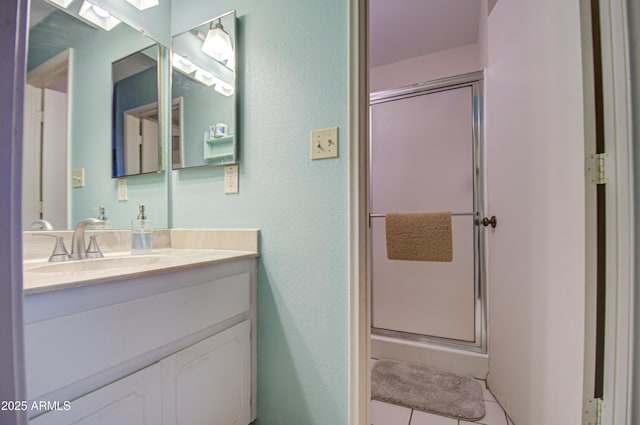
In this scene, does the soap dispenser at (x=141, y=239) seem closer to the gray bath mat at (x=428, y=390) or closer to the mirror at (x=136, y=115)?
the mirror at (x=136, y=115)

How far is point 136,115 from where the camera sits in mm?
1261

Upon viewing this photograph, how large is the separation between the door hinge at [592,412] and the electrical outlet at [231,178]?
51.4 inches

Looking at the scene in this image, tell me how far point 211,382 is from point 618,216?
122 centimetres

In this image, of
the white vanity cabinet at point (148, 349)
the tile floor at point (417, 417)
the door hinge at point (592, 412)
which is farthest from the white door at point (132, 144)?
the door hinge at point (592, 412)

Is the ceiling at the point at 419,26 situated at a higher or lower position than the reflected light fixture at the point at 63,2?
higher

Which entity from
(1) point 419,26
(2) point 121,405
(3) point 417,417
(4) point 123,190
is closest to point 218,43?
(4) point 123,190

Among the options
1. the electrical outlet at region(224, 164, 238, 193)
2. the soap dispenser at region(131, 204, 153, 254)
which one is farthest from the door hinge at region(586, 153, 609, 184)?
the soap dispenser at region(131, 204, 153, 254)

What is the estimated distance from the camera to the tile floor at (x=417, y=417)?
3.86ft

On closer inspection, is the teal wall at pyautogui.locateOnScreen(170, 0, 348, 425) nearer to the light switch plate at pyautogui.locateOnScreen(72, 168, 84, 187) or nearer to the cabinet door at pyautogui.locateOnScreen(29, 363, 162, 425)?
the cabinet door at pyautogui.locateOnScreen(29, 363, 162, 425)

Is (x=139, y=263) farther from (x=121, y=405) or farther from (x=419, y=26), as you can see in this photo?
(x=419, y=26)

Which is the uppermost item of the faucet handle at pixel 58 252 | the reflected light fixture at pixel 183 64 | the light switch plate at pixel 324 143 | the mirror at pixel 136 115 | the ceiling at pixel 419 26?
the ceiling at pixel 419 26

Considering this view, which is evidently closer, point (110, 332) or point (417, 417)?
point (110, 332)

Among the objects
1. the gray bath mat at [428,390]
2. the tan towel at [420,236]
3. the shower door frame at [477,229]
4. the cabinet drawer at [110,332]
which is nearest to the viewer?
the cabinet drawer at [110,332]

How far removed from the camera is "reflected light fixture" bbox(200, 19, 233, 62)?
116 cm
